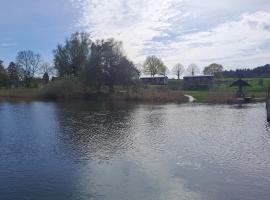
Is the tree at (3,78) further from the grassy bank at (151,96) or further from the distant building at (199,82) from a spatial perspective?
the distant building at (199,82)

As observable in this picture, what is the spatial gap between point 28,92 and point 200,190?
74.3 metres

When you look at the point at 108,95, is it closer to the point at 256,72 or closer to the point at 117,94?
the point at 117,94

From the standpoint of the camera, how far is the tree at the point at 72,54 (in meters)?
89.4

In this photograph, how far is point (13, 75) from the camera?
110688mm

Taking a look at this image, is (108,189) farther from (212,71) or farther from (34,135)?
(212,71)

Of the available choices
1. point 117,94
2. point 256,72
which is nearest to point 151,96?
point 117,94

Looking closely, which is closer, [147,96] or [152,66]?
[147,96]

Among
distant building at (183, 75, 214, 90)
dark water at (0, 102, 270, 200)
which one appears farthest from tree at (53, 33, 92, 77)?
dark water at (0, 102, 270, 200)

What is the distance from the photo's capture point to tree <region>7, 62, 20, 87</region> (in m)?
108

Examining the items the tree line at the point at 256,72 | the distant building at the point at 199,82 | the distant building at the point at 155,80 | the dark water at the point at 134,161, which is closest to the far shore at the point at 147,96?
the dark water at the point at 134,161

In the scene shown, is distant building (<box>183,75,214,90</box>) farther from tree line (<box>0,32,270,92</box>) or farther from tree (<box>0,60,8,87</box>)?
tree (<box>0,60,8,87</box>)

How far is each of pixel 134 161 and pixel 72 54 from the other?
71.9 metres

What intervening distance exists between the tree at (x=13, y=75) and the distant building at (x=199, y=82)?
47.3 meters

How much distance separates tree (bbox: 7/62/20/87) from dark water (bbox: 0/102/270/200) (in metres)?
75.7
